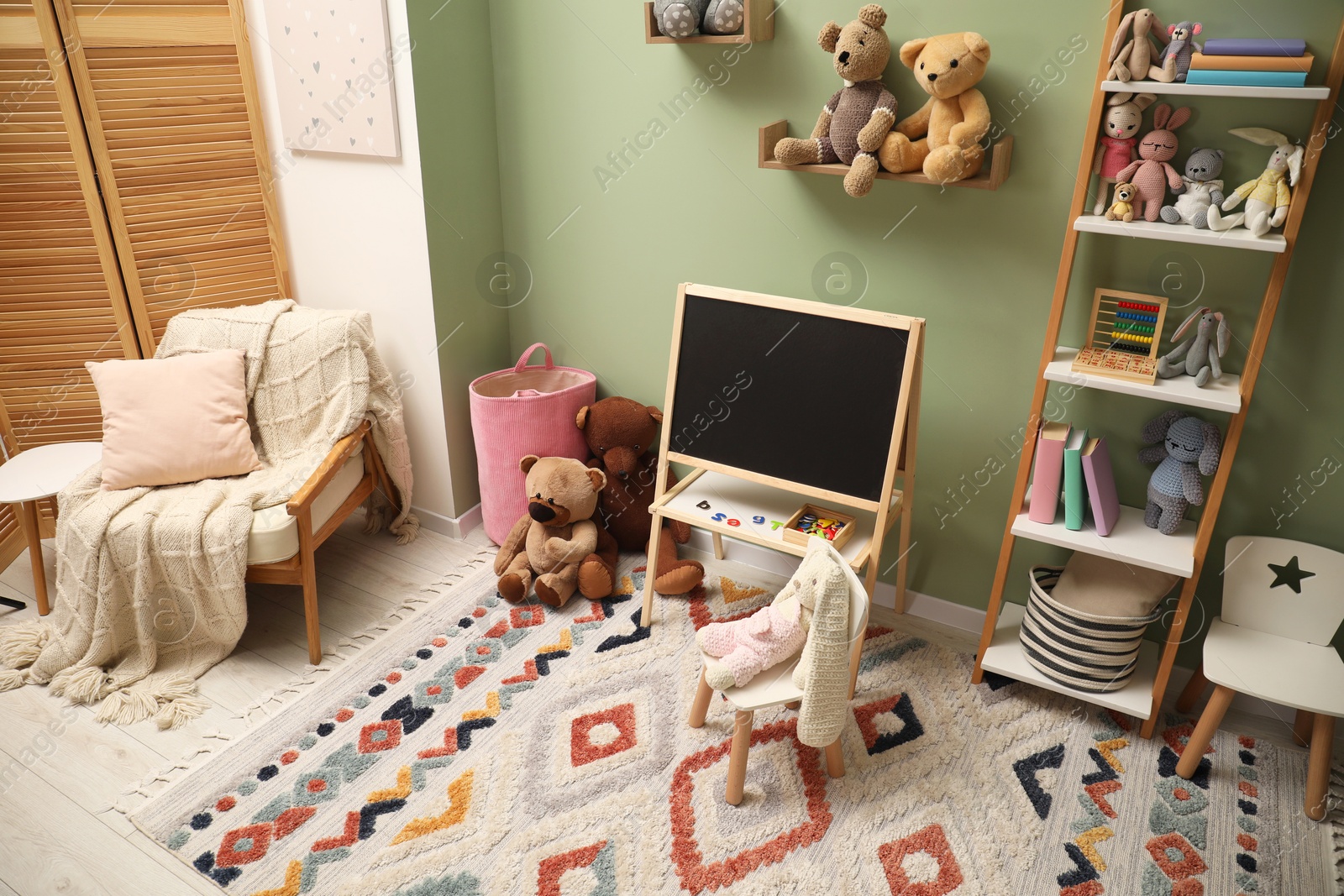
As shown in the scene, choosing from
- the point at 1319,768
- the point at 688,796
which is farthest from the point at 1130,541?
the point at 688,796

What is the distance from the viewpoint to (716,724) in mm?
2227

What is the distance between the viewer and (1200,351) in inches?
76.9

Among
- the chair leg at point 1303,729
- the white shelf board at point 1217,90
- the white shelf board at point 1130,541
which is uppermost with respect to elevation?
the white shelf board at point 1217,90

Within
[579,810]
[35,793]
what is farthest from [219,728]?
[579,810]

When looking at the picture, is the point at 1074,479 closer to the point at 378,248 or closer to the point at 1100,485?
the point at 1100,485

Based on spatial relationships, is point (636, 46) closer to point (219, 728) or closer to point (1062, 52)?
point (1062, 52)

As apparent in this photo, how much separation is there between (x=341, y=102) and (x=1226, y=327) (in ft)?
8.07

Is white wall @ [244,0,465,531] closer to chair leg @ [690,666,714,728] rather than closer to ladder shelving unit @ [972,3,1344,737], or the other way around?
chair leg @ [690,666,714,728]

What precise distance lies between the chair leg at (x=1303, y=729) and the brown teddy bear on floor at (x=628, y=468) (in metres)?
1.63

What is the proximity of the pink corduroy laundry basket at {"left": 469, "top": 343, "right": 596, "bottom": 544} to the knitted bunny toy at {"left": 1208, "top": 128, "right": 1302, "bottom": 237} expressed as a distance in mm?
1825

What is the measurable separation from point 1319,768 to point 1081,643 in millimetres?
542

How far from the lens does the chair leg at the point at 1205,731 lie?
1.99 meters

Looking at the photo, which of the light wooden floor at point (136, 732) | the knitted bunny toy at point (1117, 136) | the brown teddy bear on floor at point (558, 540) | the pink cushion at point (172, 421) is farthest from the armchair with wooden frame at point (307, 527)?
the knitted bunny toy at point (1117, 136)

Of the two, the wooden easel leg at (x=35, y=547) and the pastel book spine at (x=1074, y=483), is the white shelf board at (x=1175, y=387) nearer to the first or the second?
the pastel book spine at (x=1074, y=483)
